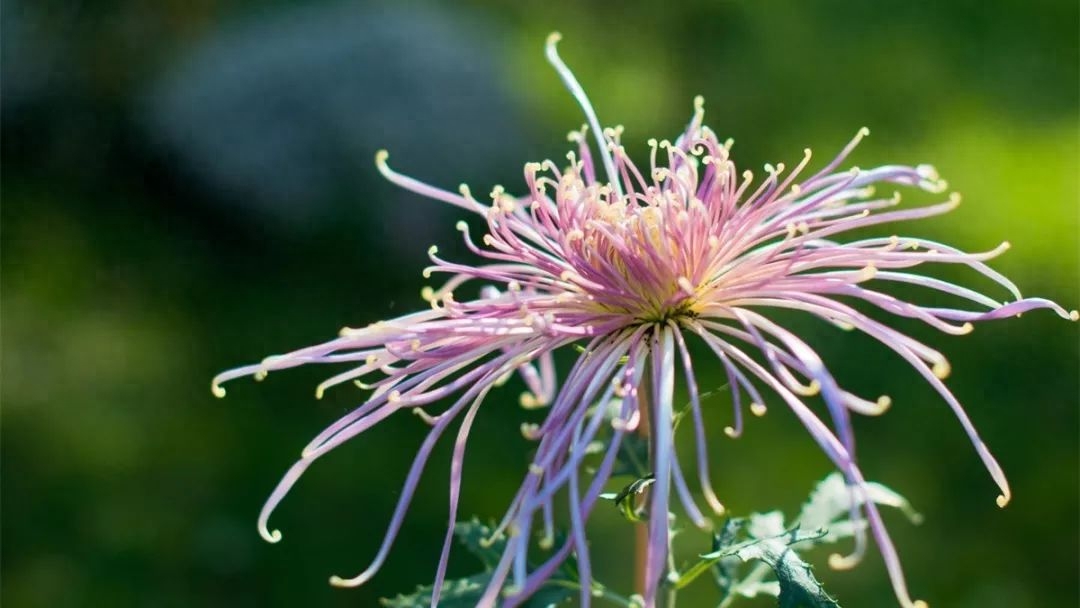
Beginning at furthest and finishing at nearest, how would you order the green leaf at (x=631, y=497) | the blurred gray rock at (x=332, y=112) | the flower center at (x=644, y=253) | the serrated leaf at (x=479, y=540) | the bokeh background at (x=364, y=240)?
the blurred gray rock at (x=332, y=112) → the bokeh background at (x=364, y=240) → the serrated leaf at (x=479, y=540) → the flower center at (x=644, y=253) → the green leaf at (x=631, y=497)

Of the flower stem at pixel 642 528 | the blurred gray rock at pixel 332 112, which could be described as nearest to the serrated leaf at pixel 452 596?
the flower stem at pixel 642 528

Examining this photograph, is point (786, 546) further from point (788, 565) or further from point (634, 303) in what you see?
point (634, 303)

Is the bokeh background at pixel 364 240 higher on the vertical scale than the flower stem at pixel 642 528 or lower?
higher

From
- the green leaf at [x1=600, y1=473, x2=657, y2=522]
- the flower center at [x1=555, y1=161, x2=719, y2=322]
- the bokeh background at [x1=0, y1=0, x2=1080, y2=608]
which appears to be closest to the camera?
the green leaf at [x1=600, y1=473, x2=657, y2=522]

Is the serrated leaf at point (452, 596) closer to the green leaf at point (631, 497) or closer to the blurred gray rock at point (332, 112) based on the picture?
the green leaf at point (631, 497)

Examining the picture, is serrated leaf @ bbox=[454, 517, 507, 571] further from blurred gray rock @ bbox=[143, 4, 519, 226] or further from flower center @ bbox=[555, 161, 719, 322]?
blurred gray rock @ bbox=[143, 4, 519, 226]

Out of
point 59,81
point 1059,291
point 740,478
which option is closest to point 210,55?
point 59,81

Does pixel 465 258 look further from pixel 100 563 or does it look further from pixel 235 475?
pixel 100 563

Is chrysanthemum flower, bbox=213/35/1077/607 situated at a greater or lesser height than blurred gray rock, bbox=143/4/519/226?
lesser

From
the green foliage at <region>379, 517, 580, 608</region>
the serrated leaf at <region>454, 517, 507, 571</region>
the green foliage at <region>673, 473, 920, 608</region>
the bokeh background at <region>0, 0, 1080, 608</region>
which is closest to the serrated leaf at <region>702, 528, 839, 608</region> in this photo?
the green foliage at <region>673, 473, 920, 608</region>
